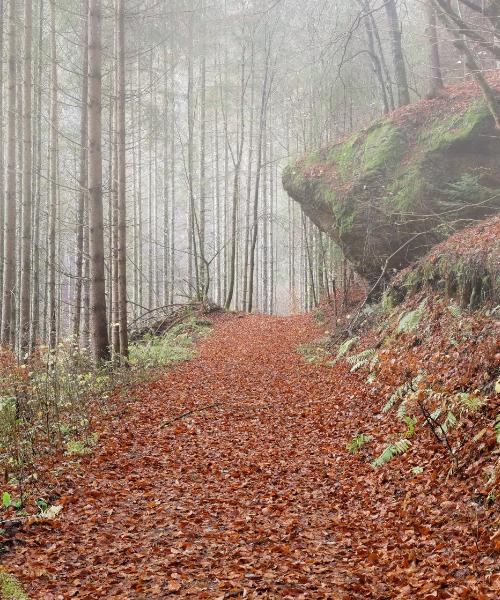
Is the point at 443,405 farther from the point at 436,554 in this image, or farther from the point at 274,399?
the point at 274,399

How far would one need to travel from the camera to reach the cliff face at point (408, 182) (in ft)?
39.1

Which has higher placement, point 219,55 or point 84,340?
point 219,55

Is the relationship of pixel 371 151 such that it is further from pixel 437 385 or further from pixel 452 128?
pixel 437 385

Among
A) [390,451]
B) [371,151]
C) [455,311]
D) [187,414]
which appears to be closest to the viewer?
[390,451]

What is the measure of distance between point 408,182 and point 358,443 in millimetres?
8114

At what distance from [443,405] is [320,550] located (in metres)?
2.61

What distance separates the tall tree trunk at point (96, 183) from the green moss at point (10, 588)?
6.52m

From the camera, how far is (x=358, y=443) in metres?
6.78

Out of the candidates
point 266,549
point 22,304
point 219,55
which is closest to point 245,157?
point 219,55

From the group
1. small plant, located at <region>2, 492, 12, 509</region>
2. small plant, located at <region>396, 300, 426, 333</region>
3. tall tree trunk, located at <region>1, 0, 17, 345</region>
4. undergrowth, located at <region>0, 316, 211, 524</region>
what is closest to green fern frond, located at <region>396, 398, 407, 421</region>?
small plant, located at <region>396, 300, 426, 333</region>

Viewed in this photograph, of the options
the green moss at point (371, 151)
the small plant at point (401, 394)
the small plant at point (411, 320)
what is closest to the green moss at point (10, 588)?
the small plant at point (401, 394)

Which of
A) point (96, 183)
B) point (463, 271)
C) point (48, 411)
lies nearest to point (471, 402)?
point (463, 271)

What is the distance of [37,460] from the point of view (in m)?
6.32

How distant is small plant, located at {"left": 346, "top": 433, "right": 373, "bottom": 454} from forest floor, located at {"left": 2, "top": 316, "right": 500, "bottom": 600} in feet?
0.35
